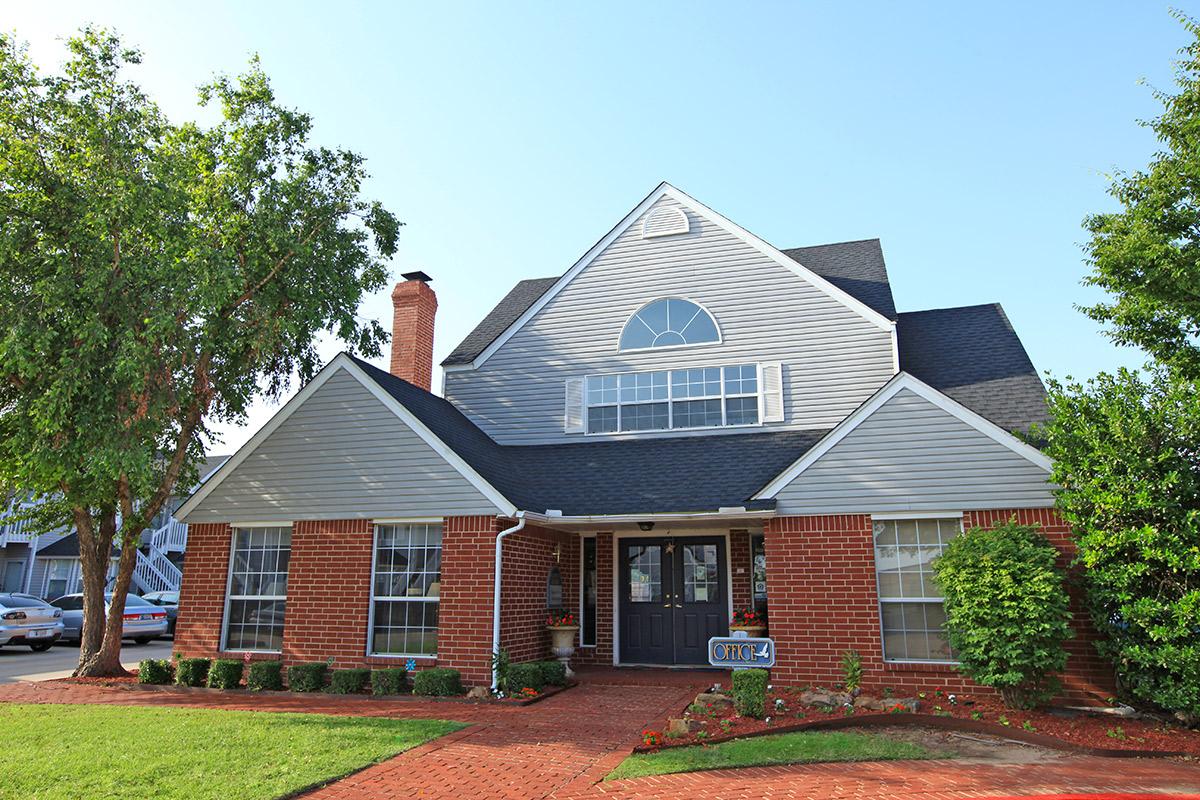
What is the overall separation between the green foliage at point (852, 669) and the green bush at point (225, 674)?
30.5 ft

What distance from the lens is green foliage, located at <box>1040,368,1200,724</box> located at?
337 inches

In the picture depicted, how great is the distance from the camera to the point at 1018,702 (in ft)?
30.9

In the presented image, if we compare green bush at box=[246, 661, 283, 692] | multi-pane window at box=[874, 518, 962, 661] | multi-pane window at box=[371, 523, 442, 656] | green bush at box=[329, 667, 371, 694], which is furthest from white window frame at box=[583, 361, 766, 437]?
green bush at box=[246, 661, 283, 692]

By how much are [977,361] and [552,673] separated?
948 cm

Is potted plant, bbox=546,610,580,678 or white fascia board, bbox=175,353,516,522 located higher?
white fascia board, bbox=175,353,516,522

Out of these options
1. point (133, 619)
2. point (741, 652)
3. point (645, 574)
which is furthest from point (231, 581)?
point (133, 619)

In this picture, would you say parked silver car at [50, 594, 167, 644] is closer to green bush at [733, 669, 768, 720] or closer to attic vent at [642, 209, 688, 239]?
attic vent at [642, 209, 688, 239]

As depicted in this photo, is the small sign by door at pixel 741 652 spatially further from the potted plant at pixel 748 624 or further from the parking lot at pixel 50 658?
the parking lot at pixel 50 658

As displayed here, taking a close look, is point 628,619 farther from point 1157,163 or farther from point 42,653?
point 42,653

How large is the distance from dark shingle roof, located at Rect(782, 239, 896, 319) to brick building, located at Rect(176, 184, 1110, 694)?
0.33ft

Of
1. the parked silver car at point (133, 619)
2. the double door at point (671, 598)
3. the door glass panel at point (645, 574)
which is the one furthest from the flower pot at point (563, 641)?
the parked silver car at point (133, 619)

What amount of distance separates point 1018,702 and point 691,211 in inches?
430

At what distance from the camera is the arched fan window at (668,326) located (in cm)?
1559

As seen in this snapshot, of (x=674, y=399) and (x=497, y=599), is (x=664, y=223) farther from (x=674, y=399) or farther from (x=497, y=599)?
(x=497, y=599)
